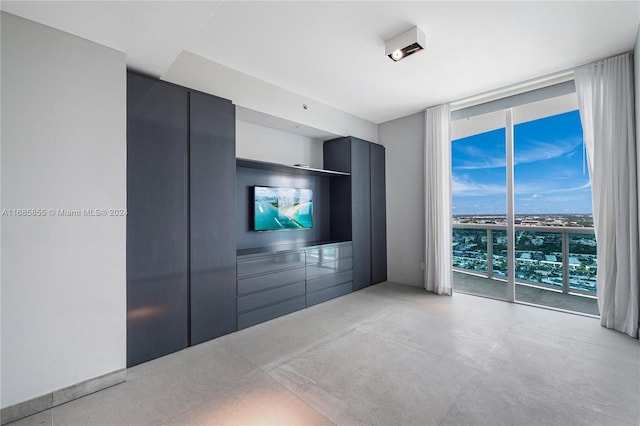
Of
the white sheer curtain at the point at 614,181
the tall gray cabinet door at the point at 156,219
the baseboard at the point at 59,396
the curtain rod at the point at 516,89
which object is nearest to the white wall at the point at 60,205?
the baseboard at the point at 59,396

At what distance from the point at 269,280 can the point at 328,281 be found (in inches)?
41.6

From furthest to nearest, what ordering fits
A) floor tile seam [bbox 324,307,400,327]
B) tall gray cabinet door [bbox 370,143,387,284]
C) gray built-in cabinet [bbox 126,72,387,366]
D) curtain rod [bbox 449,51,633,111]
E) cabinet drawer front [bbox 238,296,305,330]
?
tall gray cabinet door [bbox 370,143,387,284]
curtain rod [bbox 449,51,633,111]
floor tile seam [bbox 324,307,400,327]
cabinet drawer front [bbox 238,296,305,330]
gray built-in cabinet [bbox 126,72,387,366]

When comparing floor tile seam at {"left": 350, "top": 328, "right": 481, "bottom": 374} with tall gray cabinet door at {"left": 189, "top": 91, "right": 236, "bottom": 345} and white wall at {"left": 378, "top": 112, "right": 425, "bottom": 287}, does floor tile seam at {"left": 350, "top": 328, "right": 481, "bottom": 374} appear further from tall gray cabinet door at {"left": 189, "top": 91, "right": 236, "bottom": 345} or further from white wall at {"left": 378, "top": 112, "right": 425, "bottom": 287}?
white wall at {"left": 378, "top": 112, "right": 425, "bottom": 287}

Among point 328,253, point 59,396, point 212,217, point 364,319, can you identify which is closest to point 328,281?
point 328,253

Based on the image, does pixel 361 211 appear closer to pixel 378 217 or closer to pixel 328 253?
pixel 378 217

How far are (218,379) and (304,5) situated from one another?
296cm

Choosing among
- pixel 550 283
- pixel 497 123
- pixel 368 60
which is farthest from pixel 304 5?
pixel 550 283

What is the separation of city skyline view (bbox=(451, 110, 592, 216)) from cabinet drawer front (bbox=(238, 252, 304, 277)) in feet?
8.84

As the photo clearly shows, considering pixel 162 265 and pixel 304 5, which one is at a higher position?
pixel 304 5

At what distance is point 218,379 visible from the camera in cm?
211

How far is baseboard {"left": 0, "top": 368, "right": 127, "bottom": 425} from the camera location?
1698 mm

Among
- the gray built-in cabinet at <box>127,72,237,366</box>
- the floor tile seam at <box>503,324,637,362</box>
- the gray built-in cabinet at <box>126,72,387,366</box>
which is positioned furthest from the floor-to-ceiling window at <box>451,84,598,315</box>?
the gray built-in cabinet at <box>127,72,237,366</box>

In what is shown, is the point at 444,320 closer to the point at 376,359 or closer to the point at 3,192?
the point at 376,359

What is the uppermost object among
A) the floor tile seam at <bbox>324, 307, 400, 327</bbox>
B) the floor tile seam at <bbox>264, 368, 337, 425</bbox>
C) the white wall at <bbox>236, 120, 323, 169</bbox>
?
the white wall at <bbox>236, 120, 323, 169</bbox>
